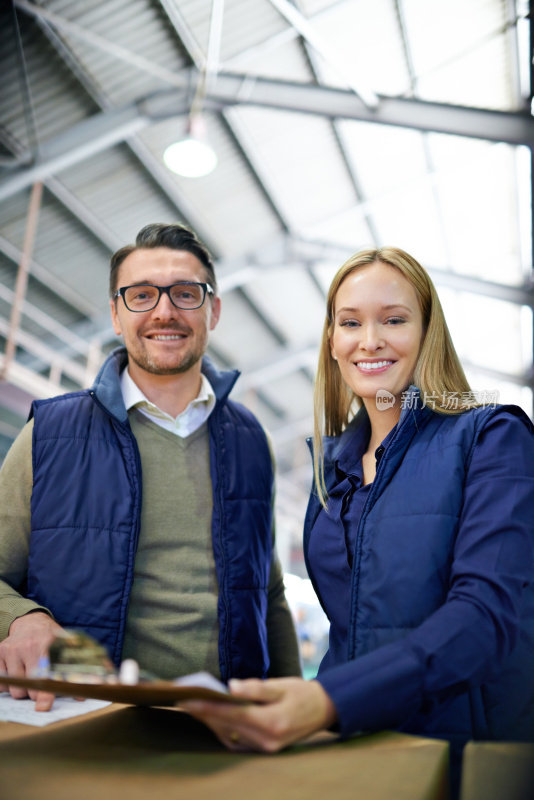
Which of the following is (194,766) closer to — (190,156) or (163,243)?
(163,243)

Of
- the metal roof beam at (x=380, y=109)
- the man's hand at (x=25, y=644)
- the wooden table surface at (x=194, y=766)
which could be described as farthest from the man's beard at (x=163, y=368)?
the metal roof beam at (x=380, y=109)

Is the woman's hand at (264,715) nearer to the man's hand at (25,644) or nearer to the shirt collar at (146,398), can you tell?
the man's hand at (25,644)

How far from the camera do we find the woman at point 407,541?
986mm

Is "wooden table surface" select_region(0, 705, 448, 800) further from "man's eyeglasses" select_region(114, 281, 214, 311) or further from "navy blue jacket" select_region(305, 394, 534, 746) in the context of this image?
"man's eyeglasses" select_region(114, 281, 214, 311)

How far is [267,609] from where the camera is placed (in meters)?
2.23

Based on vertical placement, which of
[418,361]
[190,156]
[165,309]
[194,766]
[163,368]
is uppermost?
[190,156]

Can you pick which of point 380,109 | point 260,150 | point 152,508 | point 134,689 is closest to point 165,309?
point 152,508

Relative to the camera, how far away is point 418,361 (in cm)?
155

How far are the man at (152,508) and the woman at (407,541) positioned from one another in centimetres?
41

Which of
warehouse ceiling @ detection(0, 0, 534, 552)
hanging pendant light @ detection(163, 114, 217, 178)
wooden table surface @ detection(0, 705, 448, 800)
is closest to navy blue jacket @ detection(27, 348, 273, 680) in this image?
wooden table surface @ detection(0, 705, 448, 800)

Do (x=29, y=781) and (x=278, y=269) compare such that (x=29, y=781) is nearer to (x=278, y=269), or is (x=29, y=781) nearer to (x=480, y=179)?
(x=480, y=179)

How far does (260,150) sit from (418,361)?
746 centimetres

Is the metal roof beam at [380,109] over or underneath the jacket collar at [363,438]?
over

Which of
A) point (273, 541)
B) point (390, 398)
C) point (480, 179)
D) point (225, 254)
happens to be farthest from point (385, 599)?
point (225, 254)
